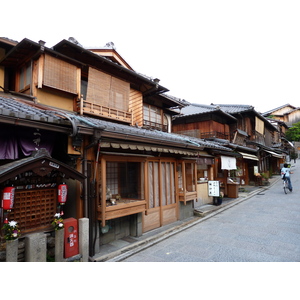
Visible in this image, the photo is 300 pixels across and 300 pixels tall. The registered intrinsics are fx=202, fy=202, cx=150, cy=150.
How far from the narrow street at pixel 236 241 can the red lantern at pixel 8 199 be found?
3468mm

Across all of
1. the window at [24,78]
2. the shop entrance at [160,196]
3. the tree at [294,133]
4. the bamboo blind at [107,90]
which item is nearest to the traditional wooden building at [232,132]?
the shop entrance at [160,196]

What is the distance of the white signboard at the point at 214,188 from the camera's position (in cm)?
1281

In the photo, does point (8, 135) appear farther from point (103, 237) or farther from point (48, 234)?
point (103, 237)

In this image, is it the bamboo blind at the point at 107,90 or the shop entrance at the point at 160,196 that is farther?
the bamboo blind at the point at 107,90

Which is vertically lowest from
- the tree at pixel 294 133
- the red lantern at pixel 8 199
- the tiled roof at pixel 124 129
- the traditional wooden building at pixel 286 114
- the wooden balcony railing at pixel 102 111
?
the red lantern at pixel 8 199

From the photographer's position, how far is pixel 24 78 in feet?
28.0

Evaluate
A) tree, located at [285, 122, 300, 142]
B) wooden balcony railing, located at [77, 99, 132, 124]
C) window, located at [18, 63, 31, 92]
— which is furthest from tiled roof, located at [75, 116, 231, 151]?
tree, located at [285, 122, 300, 142]

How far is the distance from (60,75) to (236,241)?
9.33 m

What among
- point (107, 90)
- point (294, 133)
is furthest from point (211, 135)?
point (294, 133)

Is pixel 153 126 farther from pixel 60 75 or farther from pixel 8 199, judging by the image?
pixel 8 199

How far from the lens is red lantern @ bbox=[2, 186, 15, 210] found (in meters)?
4.41

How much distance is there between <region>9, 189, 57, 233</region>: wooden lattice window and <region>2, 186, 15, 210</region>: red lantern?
448 millimetres

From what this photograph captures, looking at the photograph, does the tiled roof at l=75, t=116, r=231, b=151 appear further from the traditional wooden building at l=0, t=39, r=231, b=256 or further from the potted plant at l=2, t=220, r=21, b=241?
the potted plant at l=2, t=220, r=21, b=241

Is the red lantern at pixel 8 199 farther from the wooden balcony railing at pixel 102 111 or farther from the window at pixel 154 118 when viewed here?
the window at pixel 154 118
